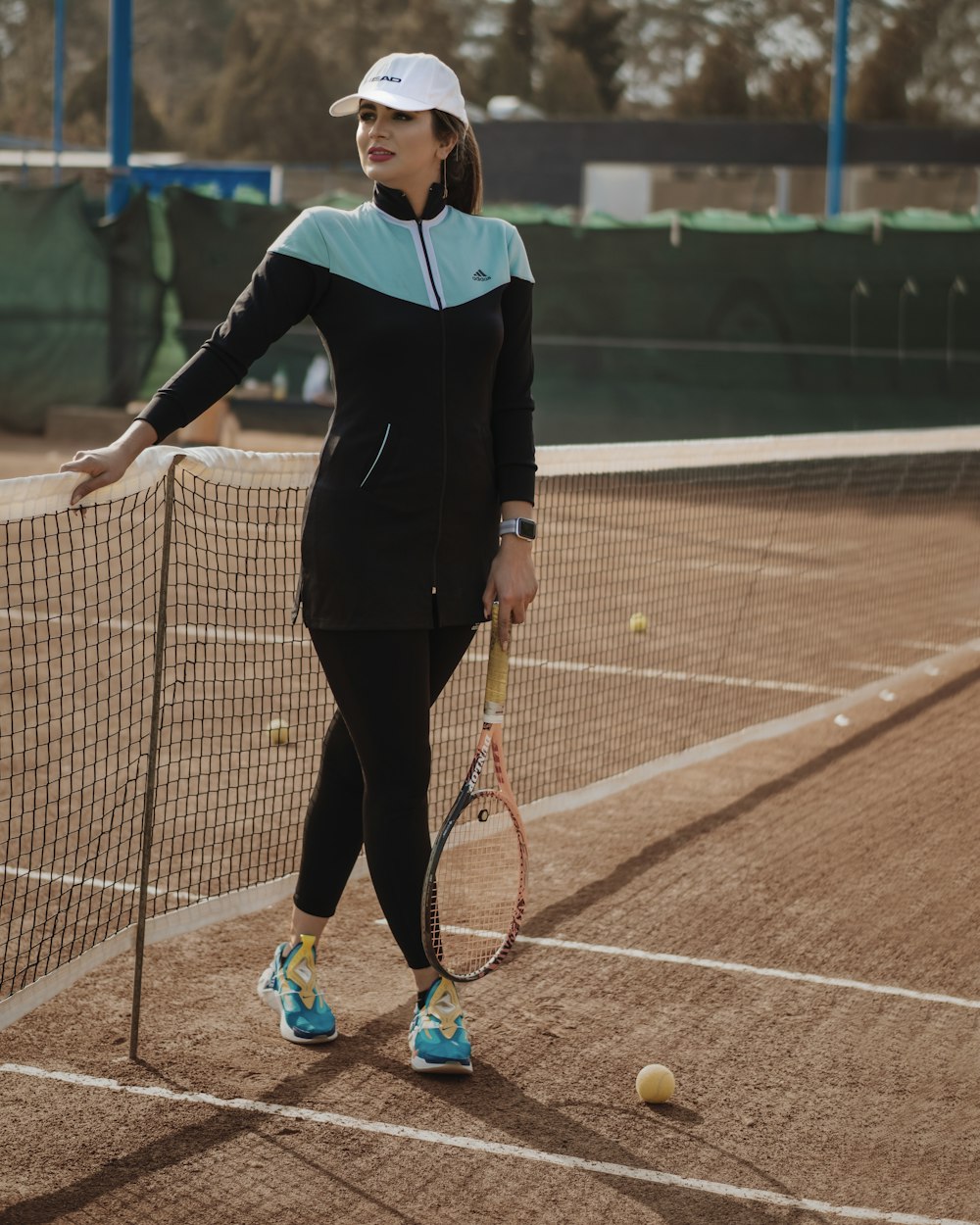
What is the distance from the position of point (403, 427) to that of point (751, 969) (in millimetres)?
1909

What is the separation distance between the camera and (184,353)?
1872 centimetres

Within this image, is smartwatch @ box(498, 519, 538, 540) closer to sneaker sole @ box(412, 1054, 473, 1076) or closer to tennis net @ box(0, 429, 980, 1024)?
tennis net @ box(0, 429, 980, 1024)

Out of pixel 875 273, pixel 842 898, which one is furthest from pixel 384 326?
pixel 875 273

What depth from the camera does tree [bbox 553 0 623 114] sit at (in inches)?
2982

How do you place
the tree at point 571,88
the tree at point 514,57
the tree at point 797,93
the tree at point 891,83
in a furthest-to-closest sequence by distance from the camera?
the tree at point 514,57 < the tree at point 571,88 < the tree at point 797,93 < the tree at point 891,83

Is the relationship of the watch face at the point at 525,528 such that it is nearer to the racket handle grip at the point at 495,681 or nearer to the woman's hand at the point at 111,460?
the racket handle grip at the point at 495,681

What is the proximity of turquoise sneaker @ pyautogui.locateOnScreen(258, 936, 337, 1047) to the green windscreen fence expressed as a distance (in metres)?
13.8

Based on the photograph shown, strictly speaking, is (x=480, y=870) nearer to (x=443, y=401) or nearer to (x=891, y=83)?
(x=443, y=401)

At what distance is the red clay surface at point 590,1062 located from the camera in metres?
3.45

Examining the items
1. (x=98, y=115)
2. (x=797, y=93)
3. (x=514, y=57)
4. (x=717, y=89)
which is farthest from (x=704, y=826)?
(x=98, y=115)

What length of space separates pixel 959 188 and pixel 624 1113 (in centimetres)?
3589

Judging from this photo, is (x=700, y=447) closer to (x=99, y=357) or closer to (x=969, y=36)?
(x=99, y=357)

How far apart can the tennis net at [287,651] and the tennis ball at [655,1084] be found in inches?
46.7

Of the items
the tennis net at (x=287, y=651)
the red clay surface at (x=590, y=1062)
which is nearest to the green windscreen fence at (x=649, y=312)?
the tennis net at (x=287, y=651)
